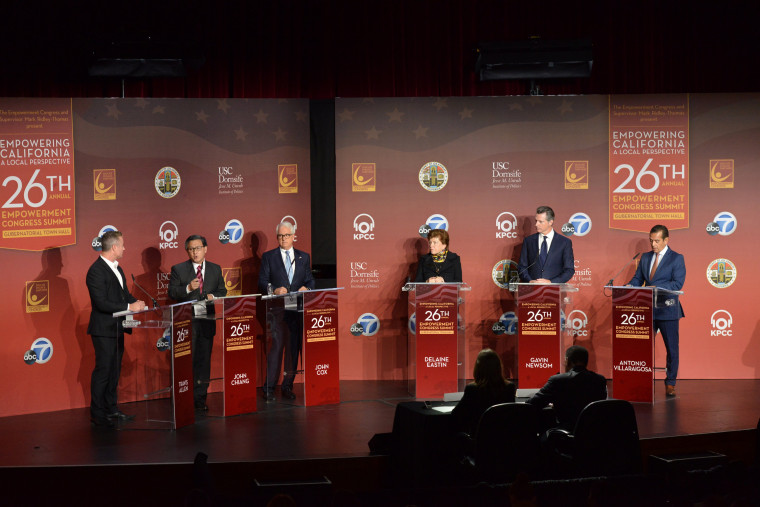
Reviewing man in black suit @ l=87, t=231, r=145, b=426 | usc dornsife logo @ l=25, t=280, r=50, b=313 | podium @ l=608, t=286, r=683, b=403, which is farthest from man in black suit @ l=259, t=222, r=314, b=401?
podium @ l=608, t=286, r=683, b=403

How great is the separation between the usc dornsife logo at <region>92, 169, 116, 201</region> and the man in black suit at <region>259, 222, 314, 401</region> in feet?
5.53

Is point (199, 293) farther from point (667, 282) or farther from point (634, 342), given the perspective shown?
point (667, 282)

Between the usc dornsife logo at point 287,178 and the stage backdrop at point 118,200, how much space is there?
1 cm

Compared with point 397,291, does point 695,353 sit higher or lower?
lower

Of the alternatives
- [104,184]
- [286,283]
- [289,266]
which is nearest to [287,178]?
[289,266]

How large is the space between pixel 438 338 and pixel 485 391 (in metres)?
2.51

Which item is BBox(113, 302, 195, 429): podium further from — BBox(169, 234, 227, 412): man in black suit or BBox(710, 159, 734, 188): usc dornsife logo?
BBox(710, 159, 734, 188): usc dornsife logo

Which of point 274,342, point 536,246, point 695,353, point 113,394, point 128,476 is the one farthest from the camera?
point 695,353

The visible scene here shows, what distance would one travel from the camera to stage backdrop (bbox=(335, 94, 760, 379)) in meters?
8.98

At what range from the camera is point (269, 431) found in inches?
268

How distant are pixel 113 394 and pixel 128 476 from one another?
165 cm

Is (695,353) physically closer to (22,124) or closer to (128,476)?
(128,476)

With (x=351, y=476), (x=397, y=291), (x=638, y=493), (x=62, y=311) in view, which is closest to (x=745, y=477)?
(x=638, y=493)

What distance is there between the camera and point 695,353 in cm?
904
